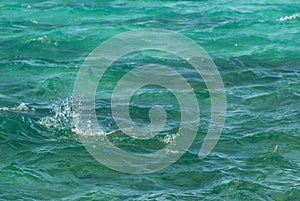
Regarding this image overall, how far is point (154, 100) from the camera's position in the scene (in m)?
13.2

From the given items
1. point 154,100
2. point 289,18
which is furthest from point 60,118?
point 289,18

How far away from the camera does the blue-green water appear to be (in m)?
9.72

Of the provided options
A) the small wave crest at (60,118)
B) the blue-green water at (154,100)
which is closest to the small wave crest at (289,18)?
the blue-green water at (154,100)

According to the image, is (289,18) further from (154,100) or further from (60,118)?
(60,118)

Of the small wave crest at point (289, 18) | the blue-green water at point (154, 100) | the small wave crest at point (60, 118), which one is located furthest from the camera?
the small wave crest at point (289, 18)

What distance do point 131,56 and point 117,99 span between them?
10.8 ft

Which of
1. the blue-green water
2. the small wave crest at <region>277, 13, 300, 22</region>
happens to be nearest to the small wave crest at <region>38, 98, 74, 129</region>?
the blue-green water

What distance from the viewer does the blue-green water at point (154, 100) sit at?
9.72 metres

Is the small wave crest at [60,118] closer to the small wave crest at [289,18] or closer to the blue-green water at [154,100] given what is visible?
the blue-green water at [154,100]

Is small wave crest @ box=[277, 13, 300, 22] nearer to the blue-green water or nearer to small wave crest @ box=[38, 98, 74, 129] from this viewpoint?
the blue-green water

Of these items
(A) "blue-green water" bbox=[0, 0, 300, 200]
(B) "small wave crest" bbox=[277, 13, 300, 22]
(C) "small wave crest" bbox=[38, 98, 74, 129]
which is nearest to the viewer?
(A) "blue-green water" bbox=[0, 0, 300, 200]

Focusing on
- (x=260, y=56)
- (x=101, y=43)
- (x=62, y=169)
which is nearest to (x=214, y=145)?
(x=62, y=169)

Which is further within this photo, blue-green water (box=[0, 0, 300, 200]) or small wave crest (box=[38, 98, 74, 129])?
small wave crest (box=[38, 98, 74, 129])

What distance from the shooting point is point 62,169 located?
33.7 ft
